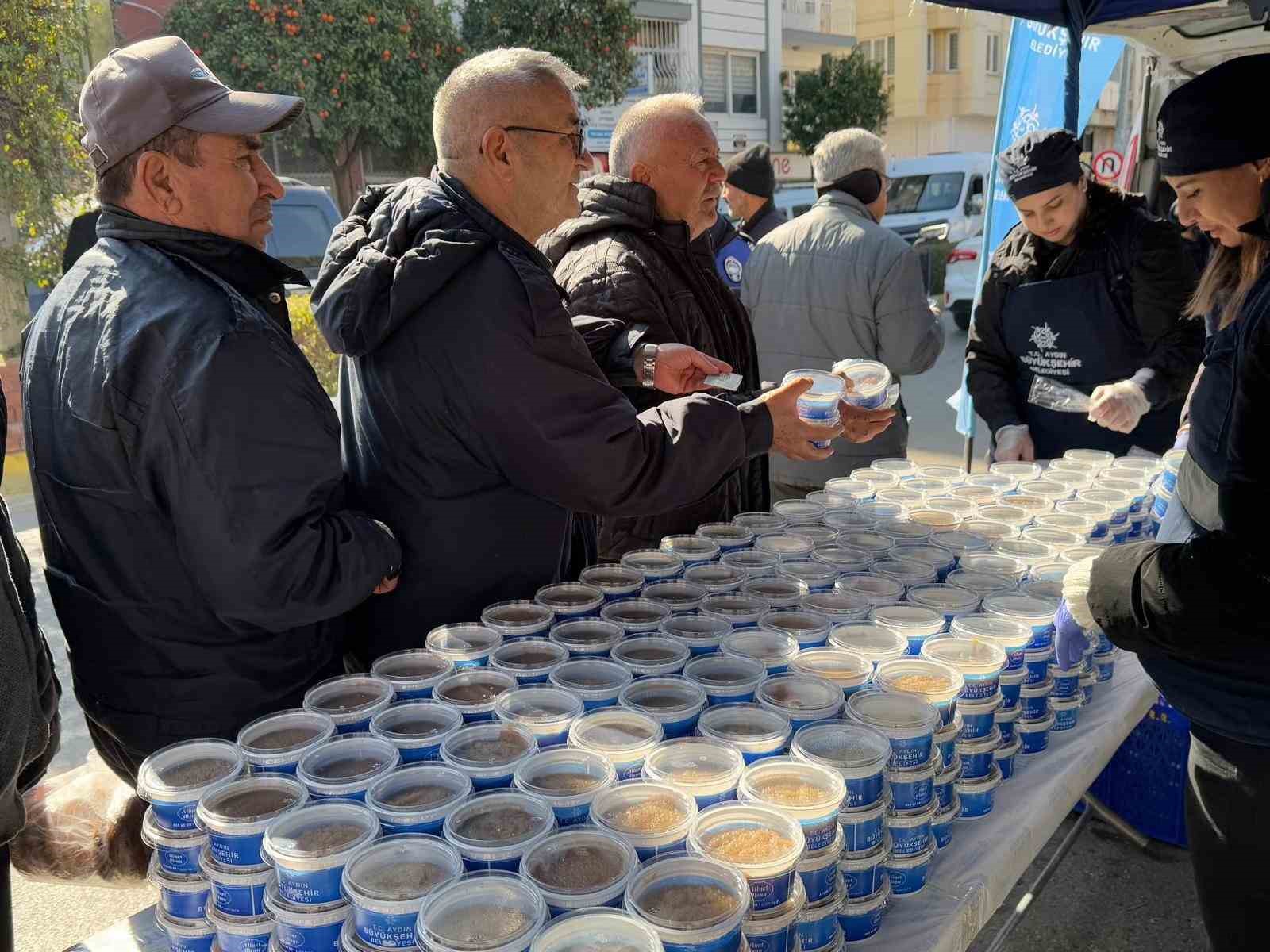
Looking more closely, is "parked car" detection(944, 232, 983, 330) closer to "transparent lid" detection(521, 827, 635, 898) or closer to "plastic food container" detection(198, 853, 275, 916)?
"transparent lid" detection(521, 827, 635, 898)

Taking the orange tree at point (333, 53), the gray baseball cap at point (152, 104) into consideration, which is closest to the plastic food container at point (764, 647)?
the gray baseball cap at point (152, 104)

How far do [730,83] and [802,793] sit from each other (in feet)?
98.0

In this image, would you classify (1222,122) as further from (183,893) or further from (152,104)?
(183,893)

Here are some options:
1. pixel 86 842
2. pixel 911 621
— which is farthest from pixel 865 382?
pixel 86 842

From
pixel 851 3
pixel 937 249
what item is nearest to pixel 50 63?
pixel 937 249

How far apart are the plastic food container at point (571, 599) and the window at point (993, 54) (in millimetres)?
38639

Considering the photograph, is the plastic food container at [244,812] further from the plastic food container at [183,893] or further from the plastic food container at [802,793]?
the plastic food container at [802,793]

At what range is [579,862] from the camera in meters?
1.29

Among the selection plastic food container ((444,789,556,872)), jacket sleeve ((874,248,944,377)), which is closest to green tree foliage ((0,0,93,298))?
jacket sleeve ((874,248,944,377))

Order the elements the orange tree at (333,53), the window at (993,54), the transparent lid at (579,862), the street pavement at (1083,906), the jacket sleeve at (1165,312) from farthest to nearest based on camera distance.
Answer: the window at (993,54) → the orange tree at (333,53) → the jacket sleeve at (1165,312) → the street pavement at (1083,906) → the transparent lid at (579,862)

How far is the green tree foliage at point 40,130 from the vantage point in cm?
706

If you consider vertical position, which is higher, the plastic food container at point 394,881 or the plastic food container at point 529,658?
the plastic food container at point 394,881

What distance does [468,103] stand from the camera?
2148mm

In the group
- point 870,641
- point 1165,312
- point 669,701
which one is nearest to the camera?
point 669,701
